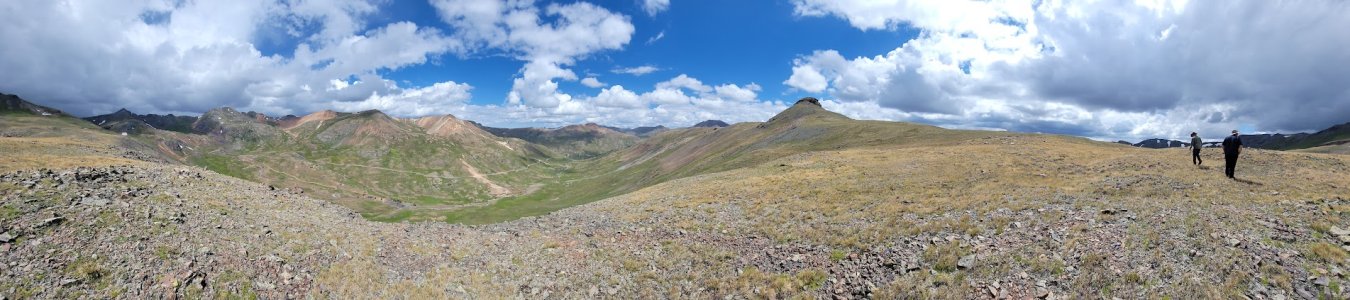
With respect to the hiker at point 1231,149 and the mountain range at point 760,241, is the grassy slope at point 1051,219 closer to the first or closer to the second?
the mountain range at point 760,241

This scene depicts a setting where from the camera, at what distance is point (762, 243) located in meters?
31.7

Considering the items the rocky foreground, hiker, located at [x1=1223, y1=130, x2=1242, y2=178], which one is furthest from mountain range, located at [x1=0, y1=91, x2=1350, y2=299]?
hiker, located at [x1=1223, y1=130, x2=1242, y2=178]

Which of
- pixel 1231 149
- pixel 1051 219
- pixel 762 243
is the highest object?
pixel 1231 149

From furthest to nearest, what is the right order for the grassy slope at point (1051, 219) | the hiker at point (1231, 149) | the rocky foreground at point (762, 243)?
1. the hiker at point (1231, 149)
2. the rocky foreground at point (762, 243)
3. the grassy slope at point (1051, 219)

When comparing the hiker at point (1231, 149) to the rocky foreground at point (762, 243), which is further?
the hiker at point (1231, 149)

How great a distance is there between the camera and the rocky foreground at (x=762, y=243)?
762 inches

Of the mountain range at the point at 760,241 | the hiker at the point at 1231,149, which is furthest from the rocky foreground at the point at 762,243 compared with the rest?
the hiker at the point at 1231,149

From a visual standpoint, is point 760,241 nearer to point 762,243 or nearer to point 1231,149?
point 762,243

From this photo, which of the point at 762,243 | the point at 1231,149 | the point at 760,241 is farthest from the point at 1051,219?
the point at 1231,149

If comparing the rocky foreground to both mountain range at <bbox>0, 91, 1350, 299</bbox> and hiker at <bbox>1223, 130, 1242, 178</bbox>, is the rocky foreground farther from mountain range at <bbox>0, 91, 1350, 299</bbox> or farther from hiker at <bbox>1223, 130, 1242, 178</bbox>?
hiker at <bbox>1223, 130, 1242, 178</bbox>

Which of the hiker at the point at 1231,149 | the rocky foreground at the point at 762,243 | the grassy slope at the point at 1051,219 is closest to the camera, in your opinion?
the grassy slope at the point at 1051,219

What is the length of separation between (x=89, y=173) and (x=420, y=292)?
32.1 m

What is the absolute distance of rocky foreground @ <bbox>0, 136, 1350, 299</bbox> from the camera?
762 inches

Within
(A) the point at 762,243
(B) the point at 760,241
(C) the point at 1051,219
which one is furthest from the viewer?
(B) the point at 760,241
